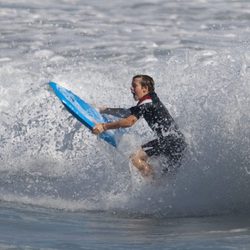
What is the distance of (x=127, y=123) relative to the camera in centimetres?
912

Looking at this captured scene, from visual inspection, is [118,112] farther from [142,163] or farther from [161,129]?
[142,163]

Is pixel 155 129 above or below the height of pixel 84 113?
below

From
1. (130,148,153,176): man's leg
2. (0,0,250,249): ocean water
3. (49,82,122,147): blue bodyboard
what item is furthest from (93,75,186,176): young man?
(49,82,122,147): blue bodyboard

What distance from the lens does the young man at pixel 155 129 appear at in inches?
366

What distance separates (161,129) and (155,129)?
2.5 inches

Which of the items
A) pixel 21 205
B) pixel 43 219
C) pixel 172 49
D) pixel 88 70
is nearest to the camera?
pixel 43 219

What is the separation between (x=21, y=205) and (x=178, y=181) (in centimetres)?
162

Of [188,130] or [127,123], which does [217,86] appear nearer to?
[188,130]

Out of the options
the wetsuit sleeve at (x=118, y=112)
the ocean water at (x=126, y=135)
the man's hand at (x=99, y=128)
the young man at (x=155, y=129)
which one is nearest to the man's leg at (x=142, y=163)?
the young man at (x=155, y=129)

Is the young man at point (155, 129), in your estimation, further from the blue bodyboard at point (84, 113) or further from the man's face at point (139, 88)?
the blue bodyboard at point (84, 113)

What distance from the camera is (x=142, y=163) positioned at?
9.30m

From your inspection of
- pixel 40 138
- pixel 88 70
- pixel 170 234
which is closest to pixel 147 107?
pixel 170 234

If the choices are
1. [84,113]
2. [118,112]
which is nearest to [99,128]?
[84,113]

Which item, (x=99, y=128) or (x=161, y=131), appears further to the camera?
(x=161, y=131)
